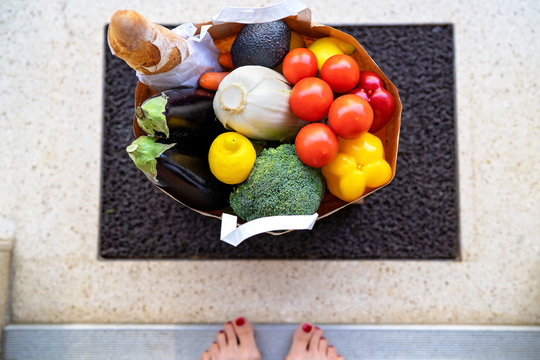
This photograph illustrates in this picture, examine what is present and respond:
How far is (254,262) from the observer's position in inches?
41.5

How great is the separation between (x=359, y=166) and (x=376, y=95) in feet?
0.42

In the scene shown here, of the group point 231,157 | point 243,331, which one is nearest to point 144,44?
point 231,157

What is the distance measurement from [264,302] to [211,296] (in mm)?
141

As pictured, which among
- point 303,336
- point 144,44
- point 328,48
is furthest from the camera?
point 303,336

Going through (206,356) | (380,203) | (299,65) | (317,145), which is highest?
(299,65)

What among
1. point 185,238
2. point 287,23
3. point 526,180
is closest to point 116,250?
point 185,238

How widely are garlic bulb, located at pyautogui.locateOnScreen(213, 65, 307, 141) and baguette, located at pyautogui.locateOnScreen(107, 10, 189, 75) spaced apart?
10 cm

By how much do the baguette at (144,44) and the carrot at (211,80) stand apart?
0.05 metres

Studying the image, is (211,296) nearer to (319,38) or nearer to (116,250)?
(116,250)

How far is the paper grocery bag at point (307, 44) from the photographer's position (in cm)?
64

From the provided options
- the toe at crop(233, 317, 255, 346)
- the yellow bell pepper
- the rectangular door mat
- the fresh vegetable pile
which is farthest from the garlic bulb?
the toe at crop(233, 317, 255, 346)

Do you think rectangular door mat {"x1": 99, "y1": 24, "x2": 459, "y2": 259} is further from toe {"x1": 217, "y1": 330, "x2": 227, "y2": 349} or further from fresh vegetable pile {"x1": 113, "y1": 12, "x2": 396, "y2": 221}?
fresh vegetable pile {"x1": 113, "y1": 12, "x2": 396, "y2": 221}

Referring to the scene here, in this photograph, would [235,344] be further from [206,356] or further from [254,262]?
[254,262]

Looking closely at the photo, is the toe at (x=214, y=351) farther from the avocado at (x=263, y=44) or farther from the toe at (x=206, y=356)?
the avocado at (x=263, y=44)
